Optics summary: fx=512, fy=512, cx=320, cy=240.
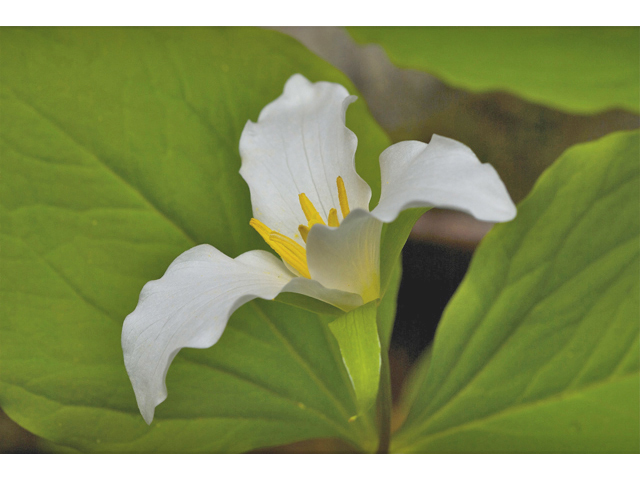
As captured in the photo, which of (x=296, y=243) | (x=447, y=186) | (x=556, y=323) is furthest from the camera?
(x=556, y=323)

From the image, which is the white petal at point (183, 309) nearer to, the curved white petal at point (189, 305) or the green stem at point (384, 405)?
the curved white petal at point (189, 305)

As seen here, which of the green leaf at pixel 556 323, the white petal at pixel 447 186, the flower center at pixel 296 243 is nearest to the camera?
the white petal at pixel 447 186

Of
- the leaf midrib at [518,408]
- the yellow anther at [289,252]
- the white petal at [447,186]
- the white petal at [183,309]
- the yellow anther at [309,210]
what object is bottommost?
the leaf midrib at [518,408]

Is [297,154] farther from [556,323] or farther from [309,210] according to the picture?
[556,323]

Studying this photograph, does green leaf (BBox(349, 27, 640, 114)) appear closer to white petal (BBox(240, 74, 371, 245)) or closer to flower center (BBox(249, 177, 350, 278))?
white petal (BBox(240, 74, 371, 245))

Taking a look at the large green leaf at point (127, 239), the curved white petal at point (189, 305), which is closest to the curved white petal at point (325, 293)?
the curved white petal at point (189, 305)

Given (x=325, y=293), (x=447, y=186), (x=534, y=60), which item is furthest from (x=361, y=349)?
(x=534, y=60)

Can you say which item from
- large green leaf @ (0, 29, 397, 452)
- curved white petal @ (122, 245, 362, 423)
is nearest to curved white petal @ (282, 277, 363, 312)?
curved white petal @ (122, 245, 362, 423)
